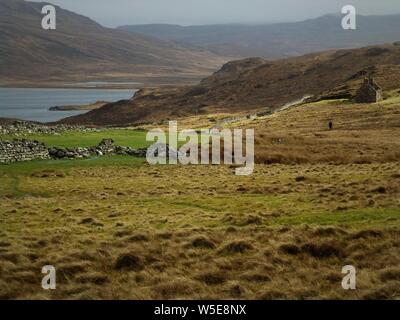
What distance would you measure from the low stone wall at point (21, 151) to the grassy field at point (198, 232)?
142 centimetres

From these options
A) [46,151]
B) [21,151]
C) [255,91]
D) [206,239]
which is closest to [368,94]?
[46,151]

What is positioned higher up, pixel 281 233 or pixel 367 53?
pixel 367 53

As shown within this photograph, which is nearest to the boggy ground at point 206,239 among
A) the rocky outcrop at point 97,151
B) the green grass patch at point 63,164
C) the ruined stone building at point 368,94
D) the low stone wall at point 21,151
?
the green grass patch at point 63,164

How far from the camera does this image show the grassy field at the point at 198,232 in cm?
1314

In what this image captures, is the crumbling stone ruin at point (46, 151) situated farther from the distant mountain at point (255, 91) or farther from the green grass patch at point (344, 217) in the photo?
the distant mountain at point (255, 91)

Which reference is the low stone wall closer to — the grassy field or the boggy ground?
the grassy field

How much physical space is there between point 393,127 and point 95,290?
54853 millimetres

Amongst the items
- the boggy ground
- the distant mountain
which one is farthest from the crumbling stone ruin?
the distant mountain

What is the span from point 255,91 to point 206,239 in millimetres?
151997

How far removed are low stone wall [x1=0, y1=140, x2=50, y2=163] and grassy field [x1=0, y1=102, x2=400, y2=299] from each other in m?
1.42
